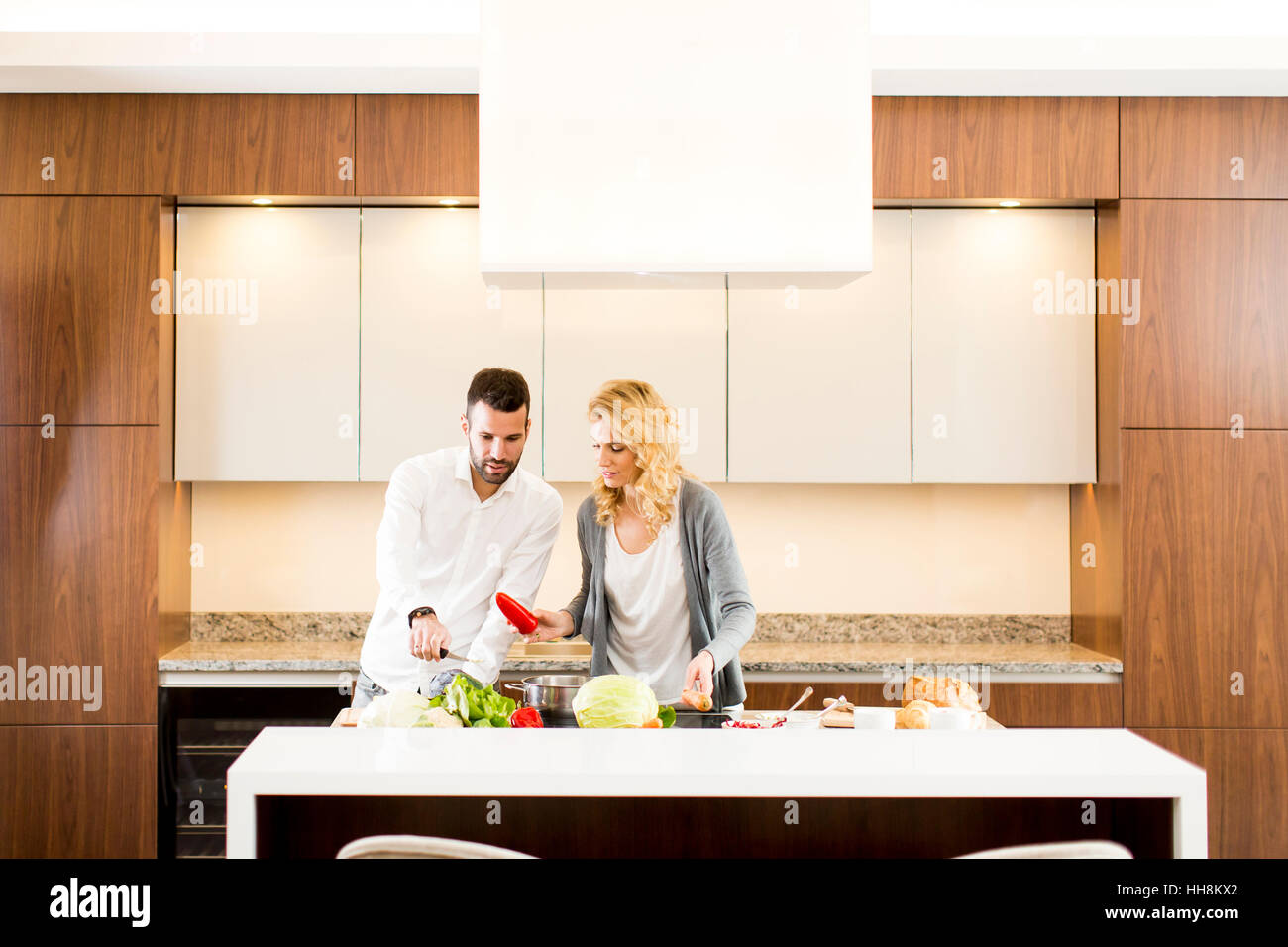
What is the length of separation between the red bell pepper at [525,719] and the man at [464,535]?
0.93 metres

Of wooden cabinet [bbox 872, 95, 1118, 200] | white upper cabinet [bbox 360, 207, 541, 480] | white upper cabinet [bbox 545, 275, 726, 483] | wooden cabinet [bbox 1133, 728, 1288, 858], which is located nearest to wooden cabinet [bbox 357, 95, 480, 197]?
white upper cabinet [bbox 360, 207, 541, 480]

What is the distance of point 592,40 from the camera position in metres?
1.63

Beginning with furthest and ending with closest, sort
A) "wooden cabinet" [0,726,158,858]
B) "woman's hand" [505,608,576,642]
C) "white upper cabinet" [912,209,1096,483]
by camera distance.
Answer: "white upper cabinet" [912,209,1096,483]
"wooden cabinet" [0,726,158,858]
"woman's hand" [505,608,576,642]

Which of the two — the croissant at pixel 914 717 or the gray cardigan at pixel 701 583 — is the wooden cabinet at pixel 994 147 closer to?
the gray cardigan at pixel 701 583

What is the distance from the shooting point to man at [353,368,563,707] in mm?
2623

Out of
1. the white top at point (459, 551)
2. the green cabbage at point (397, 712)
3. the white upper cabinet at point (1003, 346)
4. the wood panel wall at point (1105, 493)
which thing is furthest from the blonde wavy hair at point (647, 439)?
the wood panel wall at point (1105, 493)

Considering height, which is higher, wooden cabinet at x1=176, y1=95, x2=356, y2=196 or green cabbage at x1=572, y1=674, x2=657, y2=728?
wooden cabinet at x1=176, y1=95, x2=356, y2=196

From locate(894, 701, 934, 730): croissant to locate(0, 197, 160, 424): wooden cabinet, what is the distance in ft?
8.04

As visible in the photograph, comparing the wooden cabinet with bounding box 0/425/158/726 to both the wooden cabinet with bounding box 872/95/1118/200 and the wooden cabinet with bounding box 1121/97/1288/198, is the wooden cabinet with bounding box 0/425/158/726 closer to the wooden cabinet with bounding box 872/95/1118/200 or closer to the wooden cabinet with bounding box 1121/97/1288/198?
the wooden cabinet with bounding box 872/95/1118/200

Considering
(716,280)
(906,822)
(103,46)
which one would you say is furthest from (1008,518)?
(103,46)

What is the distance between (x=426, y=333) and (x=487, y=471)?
2.42 feet

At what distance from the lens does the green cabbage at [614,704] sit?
1.63 metres

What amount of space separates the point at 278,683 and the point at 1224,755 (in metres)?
2.79

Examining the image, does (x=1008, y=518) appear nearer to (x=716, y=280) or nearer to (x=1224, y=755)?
(x=1224, y=755)
